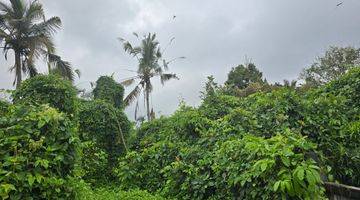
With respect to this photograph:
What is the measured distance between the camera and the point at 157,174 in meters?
9.57

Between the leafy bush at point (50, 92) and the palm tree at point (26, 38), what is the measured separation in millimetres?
10560

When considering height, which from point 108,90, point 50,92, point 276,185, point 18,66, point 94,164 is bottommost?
point 276,185

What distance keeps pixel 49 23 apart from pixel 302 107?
680 inches

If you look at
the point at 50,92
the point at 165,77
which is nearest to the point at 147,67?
the point at 165,77

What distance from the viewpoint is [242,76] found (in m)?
33.5

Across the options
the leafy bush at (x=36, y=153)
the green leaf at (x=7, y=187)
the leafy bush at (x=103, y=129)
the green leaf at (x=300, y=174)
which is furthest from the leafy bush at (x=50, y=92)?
the green leaf at (x=300, y=174)

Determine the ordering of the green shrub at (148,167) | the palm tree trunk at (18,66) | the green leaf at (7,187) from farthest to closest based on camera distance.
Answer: the palm tree trunk at (18,66)
the green shrub at (148,167)
the green leaf at (7,187)

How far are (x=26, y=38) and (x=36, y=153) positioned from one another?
1735 centimetres

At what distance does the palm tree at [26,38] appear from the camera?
20.8 meters

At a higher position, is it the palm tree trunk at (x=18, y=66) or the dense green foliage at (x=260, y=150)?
the palm tree trunk at (x=18, y=66)

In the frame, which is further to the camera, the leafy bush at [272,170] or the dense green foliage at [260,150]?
the dense green foliage at [260,150]

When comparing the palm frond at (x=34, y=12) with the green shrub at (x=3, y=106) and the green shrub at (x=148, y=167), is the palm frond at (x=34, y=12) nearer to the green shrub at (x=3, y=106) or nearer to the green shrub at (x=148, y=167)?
the green shrub at (x=148, y=167)

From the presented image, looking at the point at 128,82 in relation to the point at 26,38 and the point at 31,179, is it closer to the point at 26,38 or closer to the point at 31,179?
the point at 26,38

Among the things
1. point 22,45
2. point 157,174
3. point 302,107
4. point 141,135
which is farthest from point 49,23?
point 302,107
